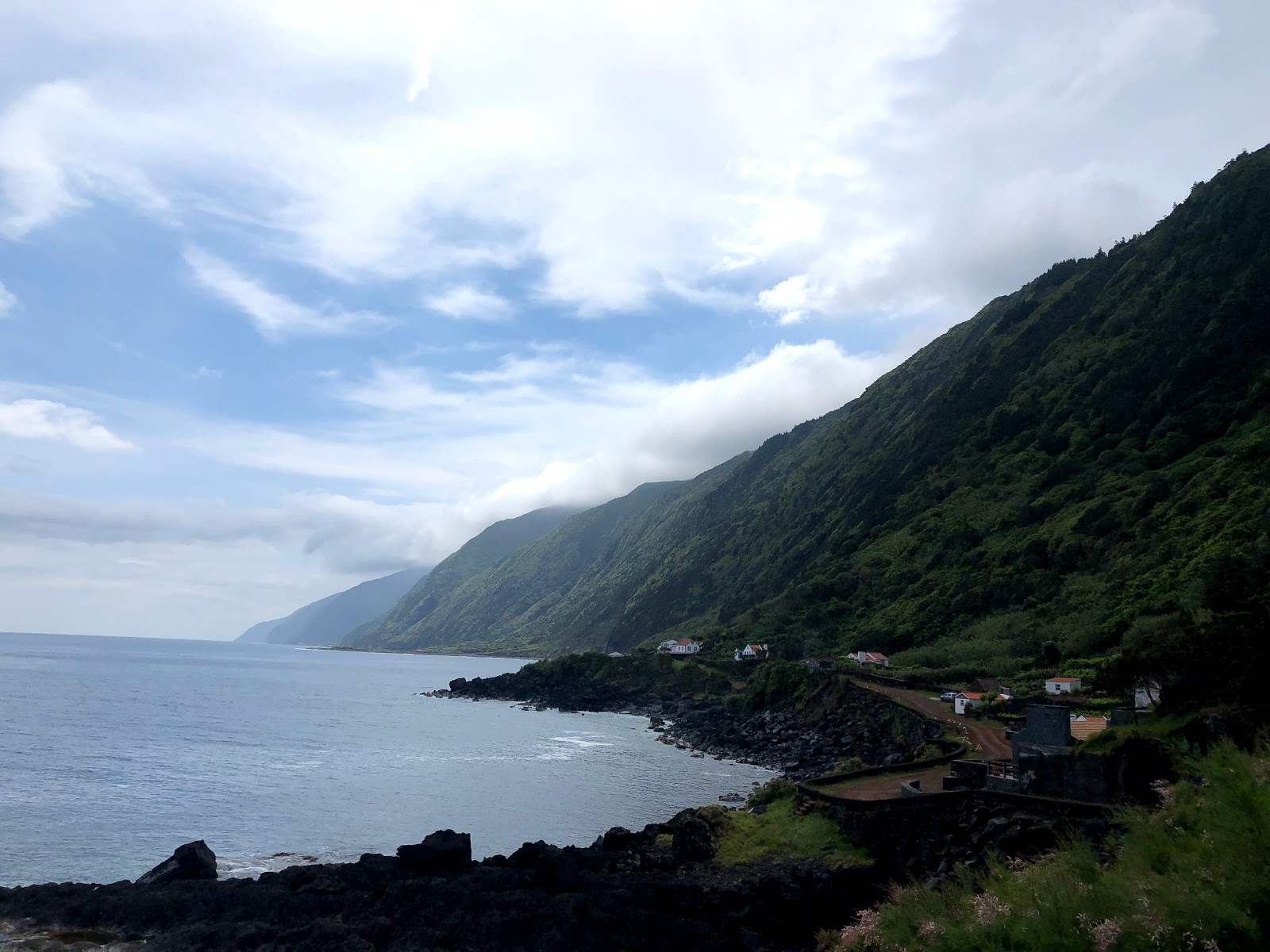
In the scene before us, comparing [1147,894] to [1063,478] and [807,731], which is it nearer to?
[807,731]

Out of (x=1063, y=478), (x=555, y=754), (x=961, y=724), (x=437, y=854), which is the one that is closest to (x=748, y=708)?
(x=555, y=754)

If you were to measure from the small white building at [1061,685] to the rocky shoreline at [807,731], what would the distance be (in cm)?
859

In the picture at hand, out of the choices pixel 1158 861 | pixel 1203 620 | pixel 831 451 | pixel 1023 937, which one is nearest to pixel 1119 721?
pixel 1203 620

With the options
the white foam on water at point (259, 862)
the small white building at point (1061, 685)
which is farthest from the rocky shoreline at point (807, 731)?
the white foam on water at point (259, 862)

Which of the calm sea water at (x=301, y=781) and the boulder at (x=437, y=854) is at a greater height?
the boulder at (x=437, y=854)

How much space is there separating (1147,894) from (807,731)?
6383 cm

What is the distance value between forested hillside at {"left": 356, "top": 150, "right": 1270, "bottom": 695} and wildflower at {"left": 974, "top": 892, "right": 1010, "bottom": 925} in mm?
31312

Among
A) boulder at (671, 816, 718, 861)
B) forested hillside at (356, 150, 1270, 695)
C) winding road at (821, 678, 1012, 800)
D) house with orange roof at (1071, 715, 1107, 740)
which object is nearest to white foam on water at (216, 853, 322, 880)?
boulder at (671, 816, 718, 861)

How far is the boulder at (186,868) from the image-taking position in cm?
3091

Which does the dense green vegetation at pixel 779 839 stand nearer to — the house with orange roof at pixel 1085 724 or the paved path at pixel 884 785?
the paved path at pixel 884 785

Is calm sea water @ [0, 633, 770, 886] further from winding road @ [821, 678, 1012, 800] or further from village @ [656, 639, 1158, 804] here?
village @ [656, 639, 1158, 804]

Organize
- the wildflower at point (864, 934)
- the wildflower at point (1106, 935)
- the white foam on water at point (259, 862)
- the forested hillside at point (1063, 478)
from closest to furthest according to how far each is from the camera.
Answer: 1. the wildflower at point (1106, 935)
2. the wildflower at point (864, 934)
3. the white foam on water at point (259, 862)
4. the forested hillside at point (1063, 478)

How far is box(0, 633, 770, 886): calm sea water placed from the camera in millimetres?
41312

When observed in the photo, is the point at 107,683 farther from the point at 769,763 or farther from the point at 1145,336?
the point at 1145,336
